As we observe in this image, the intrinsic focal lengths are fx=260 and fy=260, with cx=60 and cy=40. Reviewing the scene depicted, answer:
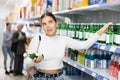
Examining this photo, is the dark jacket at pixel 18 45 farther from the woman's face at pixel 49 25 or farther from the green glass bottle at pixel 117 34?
the green glass bottle at pixel 117 34

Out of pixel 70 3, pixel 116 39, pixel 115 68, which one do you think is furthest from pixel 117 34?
pixel 70 3

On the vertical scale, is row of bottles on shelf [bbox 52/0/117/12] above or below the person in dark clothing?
above

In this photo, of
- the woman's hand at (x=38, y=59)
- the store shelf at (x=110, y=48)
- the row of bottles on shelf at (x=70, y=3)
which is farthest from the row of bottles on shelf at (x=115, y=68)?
the woman's hand at (x=38, y=59)

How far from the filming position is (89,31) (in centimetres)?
330

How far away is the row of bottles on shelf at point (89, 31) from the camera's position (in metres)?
2.73

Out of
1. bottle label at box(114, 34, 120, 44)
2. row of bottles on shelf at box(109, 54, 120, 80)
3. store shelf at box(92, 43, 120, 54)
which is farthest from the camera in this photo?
row of bottles on shelf at box(109, 54, 120, 80)

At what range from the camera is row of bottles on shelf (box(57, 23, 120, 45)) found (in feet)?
8.95

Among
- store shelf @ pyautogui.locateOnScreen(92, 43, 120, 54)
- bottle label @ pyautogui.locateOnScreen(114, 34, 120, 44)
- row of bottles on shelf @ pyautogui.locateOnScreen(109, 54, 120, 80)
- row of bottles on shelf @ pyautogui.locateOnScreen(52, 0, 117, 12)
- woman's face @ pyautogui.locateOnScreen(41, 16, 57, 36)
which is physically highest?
row of bottles on shelf @ pyautogui.locateOnScreen(52, 0, 117, 12)

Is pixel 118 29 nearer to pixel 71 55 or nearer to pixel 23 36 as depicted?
pixel 71 55

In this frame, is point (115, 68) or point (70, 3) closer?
point (115, 68)

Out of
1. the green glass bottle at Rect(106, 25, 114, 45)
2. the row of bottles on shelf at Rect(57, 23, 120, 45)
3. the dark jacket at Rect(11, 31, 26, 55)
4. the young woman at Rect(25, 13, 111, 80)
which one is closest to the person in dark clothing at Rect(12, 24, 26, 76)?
the dark jacket at Rect(11, 31, 26, 55)

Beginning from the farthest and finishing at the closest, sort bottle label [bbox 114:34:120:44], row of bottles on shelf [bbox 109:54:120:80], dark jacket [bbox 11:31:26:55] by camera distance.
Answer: dark jacket [bbox 11:31:26:55] → row of bottles on shelf [bbox 109:54:120:80] → bottle label [bbox 114:34:120:44]

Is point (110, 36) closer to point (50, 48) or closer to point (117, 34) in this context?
point (117, 34)

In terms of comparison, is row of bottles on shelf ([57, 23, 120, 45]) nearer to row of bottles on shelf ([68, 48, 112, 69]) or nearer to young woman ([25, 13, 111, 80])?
young woman ([25, 13, 111, 80])
